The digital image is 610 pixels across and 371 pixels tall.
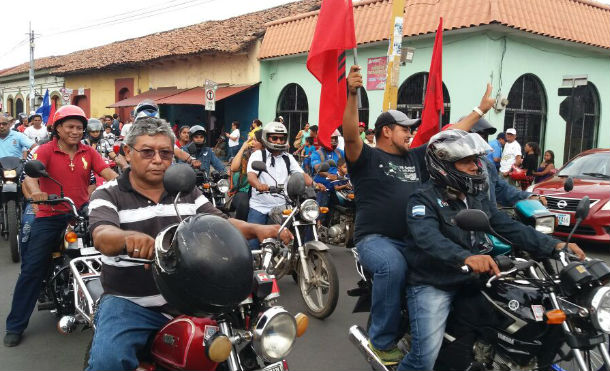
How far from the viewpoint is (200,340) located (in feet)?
6.98

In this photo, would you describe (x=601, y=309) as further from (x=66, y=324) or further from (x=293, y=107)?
(x=293, y=107)

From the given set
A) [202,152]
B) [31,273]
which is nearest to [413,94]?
[202,152]

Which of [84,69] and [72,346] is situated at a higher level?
[84,69]

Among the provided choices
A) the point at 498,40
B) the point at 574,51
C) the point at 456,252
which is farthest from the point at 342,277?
the point at 574,51

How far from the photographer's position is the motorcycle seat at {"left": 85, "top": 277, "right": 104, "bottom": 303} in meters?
3.55

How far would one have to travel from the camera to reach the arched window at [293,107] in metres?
19.4

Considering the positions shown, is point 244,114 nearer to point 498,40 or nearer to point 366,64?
point 366,64

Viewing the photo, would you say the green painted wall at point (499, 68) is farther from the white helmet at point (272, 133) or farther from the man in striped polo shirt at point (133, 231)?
the man in striped polo shirt at point (133, 231)

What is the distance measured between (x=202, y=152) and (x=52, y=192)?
→ 138 inches

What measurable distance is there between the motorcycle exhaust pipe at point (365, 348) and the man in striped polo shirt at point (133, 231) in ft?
4.18

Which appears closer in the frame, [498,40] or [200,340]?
[200,340]

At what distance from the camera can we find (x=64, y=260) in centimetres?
493

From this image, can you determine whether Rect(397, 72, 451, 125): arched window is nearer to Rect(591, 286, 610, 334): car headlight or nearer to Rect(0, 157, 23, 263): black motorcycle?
Rect(0, 157, 23, 263): black motorcycle

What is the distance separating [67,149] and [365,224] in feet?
10.0
